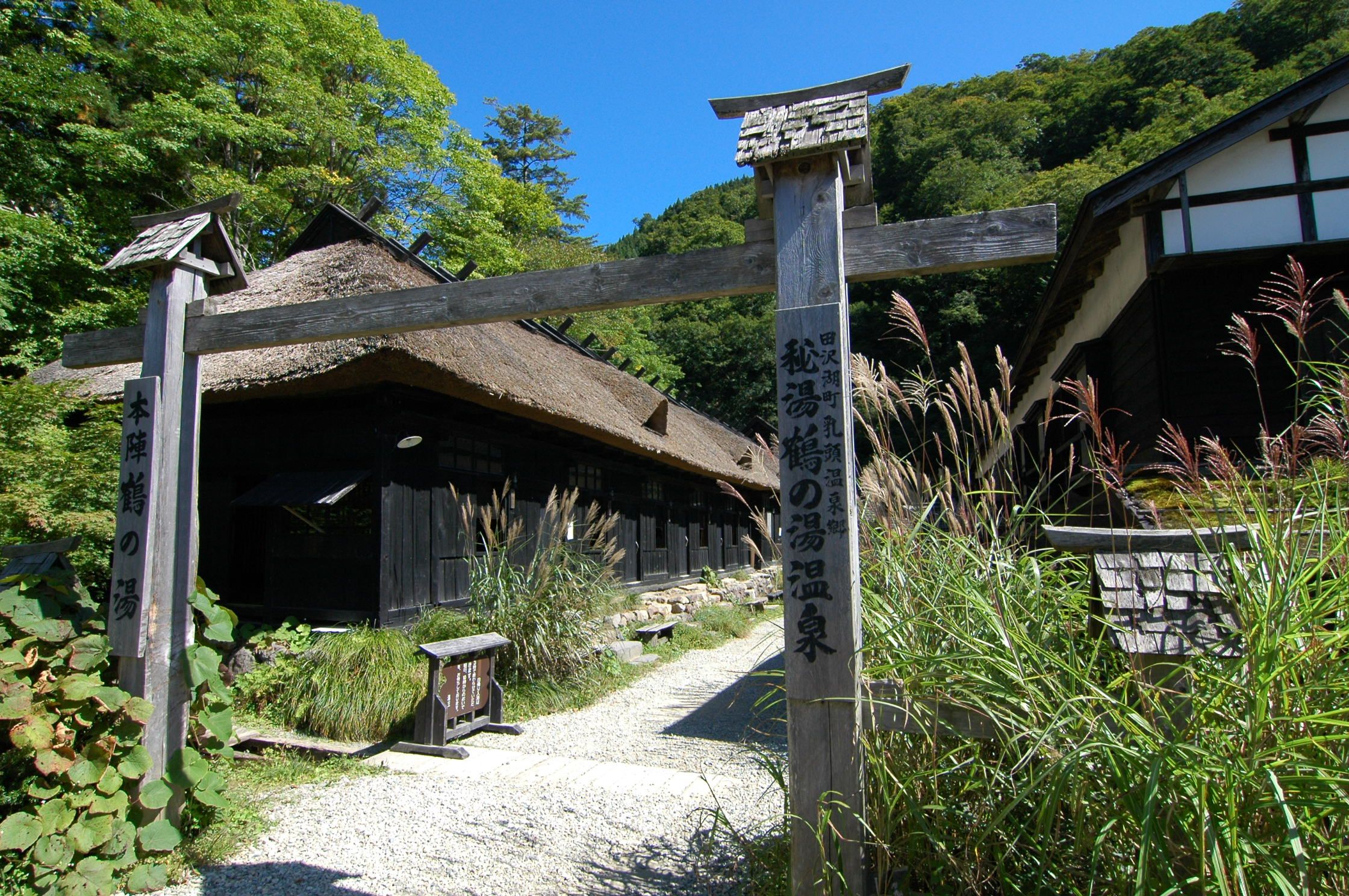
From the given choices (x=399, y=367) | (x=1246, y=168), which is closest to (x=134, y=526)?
(x=399, y=367)

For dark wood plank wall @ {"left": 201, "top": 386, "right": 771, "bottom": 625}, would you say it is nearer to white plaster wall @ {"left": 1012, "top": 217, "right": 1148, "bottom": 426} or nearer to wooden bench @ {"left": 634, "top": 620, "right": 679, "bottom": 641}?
wooden bench @ {"left": 634, "top": 620, "right": 679, "bottom": 641}

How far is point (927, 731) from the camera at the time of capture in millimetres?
1872

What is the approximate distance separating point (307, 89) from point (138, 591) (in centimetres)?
1179

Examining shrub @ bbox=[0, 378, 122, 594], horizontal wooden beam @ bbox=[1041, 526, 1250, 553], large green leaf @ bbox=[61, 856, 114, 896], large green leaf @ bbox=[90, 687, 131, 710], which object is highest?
shrub @ bbox=[0, 378, 122, 594]

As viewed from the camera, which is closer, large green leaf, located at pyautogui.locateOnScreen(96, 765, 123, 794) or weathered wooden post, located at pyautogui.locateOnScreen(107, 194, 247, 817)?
large green leaf, located at pyautogui.locateOnScreen(96, 765, 123, 794)

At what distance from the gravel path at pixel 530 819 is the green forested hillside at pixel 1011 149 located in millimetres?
17400

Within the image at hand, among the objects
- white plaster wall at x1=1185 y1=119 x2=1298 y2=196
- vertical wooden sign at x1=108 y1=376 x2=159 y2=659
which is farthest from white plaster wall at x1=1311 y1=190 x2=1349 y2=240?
vertical wooden sign at x1=108 y1=376 x2=159 y2=659

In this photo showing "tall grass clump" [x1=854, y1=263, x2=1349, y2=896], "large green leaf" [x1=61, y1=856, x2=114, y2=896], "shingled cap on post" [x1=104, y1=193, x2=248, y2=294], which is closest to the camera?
"tall grass clump" [x1=854, y1=263, x2=1349, y2=896]

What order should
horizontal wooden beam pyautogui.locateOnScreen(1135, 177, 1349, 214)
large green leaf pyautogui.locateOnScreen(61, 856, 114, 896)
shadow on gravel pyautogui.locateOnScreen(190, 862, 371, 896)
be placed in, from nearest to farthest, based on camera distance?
A: large green leaf pyautogui.locateOnScreen(61, 856, 114, 896), shadow on gravel pyautogui.locateOnScreen(190, 862, 371, 896), horizontal wooden beam pyautogui.locateOnScreen(1135, 177, 1349, 214)

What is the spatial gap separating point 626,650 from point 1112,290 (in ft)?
20.5

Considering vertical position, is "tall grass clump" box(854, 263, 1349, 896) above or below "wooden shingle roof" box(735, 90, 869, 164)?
below

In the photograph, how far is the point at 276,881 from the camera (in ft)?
9.50

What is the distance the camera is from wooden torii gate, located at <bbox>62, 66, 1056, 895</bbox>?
6.86 feet

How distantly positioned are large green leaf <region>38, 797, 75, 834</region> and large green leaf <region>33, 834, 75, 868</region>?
0.08ft
